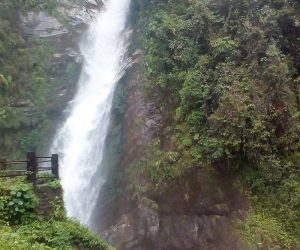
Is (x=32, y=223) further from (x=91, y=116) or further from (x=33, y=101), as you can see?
(x=33, y=101)

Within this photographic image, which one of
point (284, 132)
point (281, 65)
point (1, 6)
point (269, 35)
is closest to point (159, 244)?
point (284, 132)

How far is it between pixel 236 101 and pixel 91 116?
27.8ft

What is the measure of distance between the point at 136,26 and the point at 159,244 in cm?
1260

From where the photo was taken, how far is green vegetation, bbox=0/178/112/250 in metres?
9.48

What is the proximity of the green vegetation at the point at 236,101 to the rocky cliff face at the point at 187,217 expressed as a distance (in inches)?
16.9

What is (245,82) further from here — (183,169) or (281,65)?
(183,169)

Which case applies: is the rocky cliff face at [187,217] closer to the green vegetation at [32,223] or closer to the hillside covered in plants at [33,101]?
the hillside covered in plants at [33,101]

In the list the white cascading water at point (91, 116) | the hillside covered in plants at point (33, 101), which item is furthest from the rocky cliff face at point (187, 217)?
the hillside covered in plants at point (33, 101)

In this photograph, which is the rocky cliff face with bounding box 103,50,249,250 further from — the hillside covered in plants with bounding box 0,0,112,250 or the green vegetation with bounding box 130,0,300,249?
the hillside covered in plants with bounding box 0,0,112,250

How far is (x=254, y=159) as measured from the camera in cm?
1274

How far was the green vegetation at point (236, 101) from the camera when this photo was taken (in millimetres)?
12492

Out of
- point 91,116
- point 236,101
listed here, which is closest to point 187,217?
point 236,101

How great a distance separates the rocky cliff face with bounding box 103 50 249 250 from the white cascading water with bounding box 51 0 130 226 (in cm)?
221

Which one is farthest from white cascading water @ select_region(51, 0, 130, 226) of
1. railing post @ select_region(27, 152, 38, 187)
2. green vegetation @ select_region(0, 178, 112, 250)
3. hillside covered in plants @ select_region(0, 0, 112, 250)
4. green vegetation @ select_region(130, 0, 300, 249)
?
railing post @ select_region(27, 152, 38, 187)
